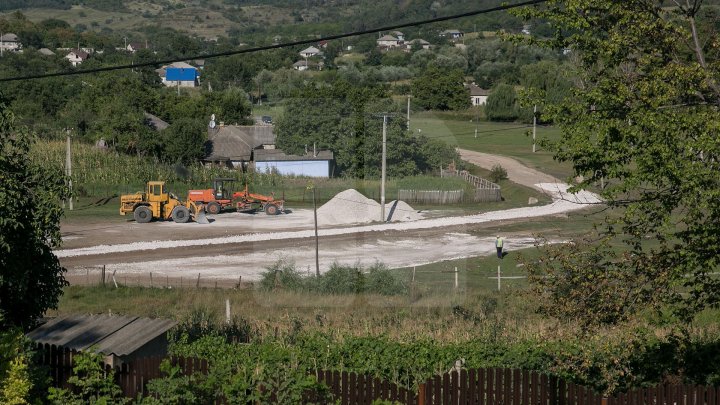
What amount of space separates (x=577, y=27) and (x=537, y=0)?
42.6 inches

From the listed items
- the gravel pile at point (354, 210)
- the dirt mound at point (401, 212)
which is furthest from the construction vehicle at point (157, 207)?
the dirt mound at point (401, 212)

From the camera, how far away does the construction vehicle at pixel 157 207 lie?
42.4 metres

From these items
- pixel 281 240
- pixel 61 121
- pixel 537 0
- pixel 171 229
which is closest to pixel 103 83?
pixel 61 121

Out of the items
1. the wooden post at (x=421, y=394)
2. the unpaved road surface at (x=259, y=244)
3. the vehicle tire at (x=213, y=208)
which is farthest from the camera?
the vehicle tire at (x=213, y=208)

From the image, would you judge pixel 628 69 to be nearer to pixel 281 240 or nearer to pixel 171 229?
pixel 281 240

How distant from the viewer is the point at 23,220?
43.8 ft

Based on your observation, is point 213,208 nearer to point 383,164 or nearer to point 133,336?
point 383,164

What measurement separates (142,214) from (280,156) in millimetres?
8031

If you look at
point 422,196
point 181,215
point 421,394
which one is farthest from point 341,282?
point 181,215

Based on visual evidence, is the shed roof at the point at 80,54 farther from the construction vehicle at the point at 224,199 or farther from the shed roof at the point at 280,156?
the construction vehicle at the point at 224,199

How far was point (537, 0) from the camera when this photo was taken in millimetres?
13945

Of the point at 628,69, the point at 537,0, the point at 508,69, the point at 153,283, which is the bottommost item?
the point at 153,283

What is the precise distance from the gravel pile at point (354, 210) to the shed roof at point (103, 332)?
21887 millimetres

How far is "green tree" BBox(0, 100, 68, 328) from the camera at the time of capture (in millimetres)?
13094
